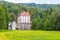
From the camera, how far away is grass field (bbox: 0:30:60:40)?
321cm

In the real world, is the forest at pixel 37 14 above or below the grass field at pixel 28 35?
above

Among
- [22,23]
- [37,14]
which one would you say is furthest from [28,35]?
[37,14]

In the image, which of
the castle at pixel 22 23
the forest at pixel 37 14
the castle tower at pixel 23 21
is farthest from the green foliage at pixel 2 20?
the castle tower at pixel 23 21

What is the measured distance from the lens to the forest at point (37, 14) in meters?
3.34

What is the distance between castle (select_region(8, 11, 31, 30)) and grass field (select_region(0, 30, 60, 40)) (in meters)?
0.09

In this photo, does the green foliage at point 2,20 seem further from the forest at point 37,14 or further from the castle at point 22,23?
the castle at point 22,23

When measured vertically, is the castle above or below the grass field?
above

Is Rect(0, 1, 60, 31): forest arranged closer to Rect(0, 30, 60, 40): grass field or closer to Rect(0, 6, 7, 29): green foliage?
Rect(0, 6, 7, 29): green foliage

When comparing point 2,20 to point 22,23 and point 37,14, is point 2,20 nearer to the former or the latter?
point 22,23

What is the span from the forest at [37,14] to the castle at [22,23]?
0.08m

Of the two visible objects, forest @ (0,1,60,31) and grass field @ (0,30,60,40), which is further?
forest @ (0,1,60,31)

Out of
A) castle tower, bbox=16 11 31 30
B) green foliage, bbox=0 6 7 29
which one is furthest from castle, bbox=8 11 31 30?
green foliage, bbox=0 6 7 29

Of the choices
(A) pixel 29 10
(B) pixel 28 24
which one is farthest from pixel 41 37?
(A) pixel 29 10

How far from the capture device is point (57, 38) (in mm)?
3340
